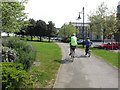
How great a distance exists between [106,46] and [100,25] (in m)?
4.27

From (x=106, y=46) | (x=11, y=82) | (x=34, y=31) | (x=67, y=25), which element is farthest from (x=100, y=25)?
(x=67, y=25)

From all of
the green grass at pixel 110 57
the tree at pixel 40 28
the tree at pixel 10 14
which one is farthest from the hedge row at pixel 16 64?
the tree at pixel 40 28

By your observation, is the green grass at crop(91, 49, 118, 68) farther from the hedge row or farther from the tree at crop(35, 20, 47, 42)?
the tree at crop(35, 20, 47, 42)

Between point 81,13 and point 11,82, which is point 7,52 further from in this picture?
point 81,13

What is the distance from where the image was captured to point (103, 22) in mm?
23797

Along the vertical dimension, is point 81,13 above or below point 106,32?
above

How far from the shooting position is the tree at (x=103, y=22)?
23625 millimetres

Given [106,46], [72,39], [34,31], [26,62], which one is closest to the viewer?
[26,62]

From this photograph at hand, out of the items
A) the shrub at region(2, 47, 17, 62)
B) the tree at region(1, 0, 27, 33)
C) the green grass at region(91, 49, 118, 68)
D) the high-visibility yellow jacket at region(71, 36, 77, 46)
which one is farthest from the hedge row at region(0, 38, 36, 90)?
the tree at region(1, 0, 27, 33)

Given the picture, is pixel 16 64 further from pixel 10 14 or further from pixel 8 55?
pixel 10 14

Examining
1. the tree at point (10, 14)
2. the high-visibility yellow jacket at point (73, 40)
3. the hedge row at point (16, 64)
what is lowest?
the hedge row at point (16, 64)

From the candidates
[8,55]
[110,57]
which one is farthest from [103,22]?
[8,55]

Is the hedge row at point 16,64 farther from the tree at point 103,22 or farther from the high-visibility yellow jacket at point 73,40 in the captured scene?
the tree at point 103,22

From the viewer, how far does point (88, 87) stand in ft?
15.1
